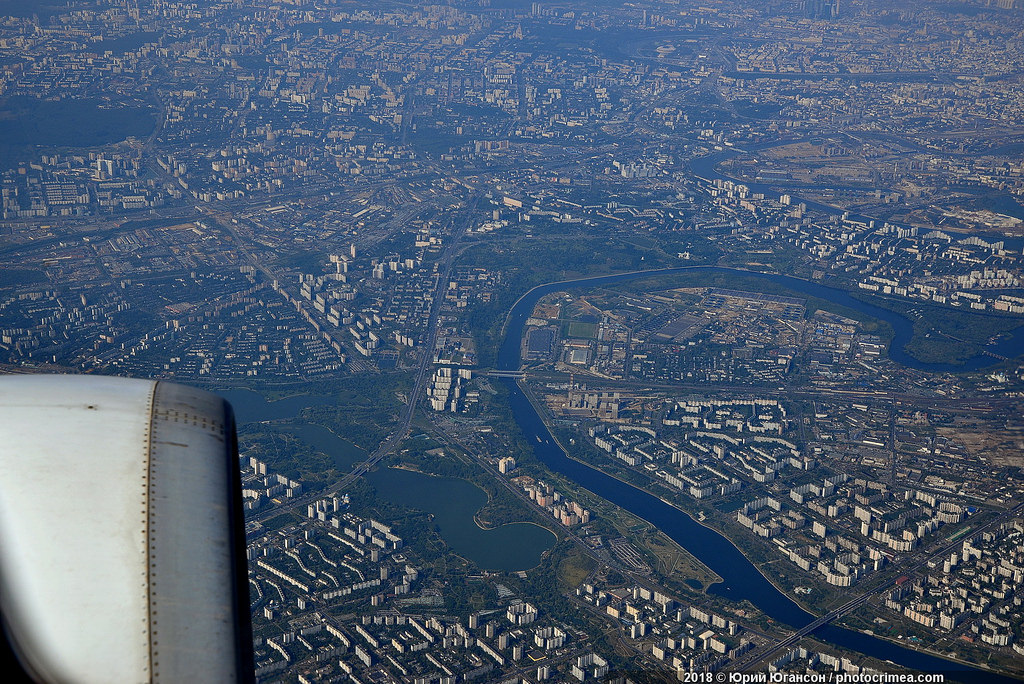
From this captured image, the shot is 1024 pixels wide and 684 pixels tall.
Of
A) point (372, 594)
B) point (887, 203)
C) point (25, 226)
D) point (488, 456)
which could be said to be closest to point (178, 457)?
point (372, 594)

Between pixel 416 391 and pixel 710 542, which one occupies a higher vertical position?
pixel 710 542

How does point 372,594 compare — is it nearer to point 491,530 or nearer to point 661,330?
point 491,530

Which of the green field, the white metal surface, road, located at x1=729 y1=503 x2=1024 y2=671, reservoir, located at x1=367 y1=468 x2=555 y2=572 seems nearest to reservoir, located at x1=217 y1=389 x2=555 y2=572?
reservoir, located at x1=367 y1=468 x2=555 y2=572

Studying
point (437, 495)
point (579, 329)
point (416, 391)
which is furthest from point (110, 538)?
point (579, 329)

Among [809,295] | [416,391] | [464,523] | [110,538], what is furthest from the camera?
[809,295]

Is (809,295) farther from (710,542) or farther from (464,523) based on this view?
(464,523)

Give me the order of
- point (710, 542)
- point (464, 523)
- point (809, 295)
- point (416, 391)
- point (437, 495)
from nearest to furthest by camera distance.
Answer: point (710, 542)
point (464, 523)
point (437, 495)
point (416, 391)
point (809, 295)

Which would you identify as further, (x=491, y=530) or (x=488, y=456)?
(x=488, y=456)

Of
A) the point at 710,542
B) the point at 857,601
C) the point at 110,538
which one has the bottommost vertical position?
the point at 710,542
